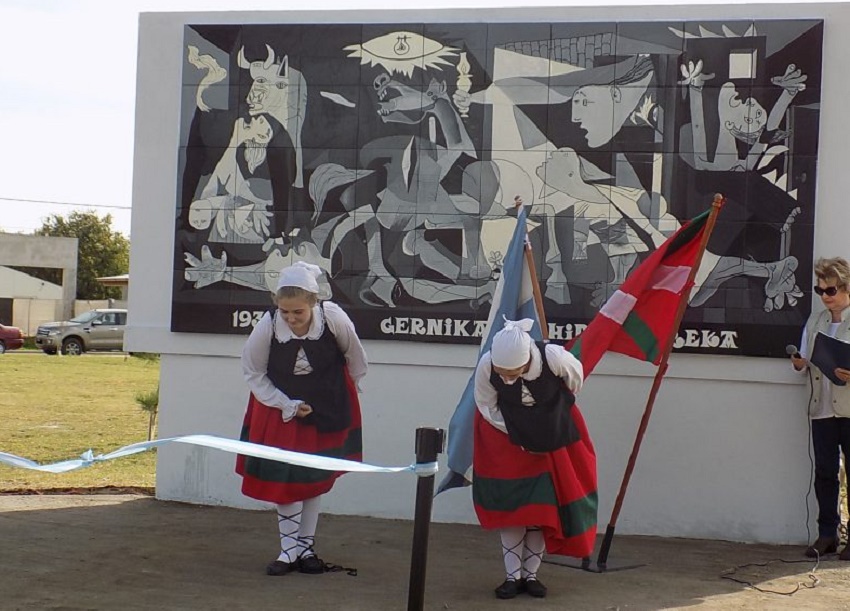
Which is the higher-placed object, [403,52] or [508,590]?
[403,52]

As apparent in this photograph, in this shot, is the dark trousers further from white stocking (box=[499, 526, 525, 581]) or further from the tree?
the tree

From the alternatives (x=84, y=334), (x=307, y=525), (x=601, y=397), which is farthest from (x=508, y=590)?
(x=84, y=334)

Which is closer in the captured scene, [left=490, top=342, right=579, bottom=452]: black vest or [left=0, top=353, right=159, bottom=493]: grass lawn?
[left=490, top=342, right=579, bottom=452]: black vest

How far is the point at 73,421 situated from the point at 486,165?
9.12 metres

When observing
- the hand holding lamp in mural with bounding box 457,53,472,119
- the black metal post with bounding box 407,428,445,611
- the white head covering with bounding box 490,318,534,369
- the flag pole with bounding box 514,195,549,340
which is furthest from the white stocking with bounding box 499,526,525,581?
the hand holding lamp in mural with bounding box 457,53,472,119

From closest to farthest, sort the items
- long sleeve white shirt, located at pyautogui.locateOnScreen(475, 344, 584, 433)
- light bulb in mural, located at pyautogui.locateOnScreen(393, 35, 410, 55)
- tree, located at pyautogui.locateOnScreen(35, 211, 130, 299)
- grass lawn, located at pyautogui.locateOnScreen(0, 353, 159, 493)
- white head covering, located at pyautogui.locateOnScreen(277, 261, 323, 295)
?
long sleeve white shirt, located at pyautogui.locateOnScreen(475, 344, 584, 433) < white head covering, located at pyautogui.locateOnScreen(277, 261, 323, 295) < light bulb in mural, located at pyautogui.locateOnScreen(393, 35, 410, 55) < grass lawn, located at pyautogui.locateOnScreen(0, 353, 159, 493) < tree, located at pyautogui.locateOnScreen(35, 211, 130, 299)

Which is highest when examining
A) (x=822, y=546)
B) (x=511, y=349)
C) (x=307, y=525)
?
(x=511, y=349)

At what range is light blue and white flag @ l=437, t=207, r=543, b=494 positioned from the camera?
7004 millimetres

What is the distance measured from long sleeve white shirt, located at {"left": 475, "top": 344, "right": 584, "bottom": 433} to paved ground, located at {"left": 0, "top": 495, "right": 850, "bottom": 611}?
96 cm

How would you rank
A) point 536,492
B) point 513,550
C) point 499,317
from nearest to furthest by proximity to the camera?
1. point 536,492
2. point 513,550
3. point 499,317

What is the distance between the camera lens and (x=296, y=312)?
6.27 m

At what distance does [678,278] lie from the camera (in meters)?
6.96

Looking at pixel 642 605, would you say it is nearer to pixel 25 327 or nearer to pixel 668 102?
pixel 668 102

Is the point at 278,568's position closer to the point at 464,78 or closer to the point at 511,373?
the point at 511,373
